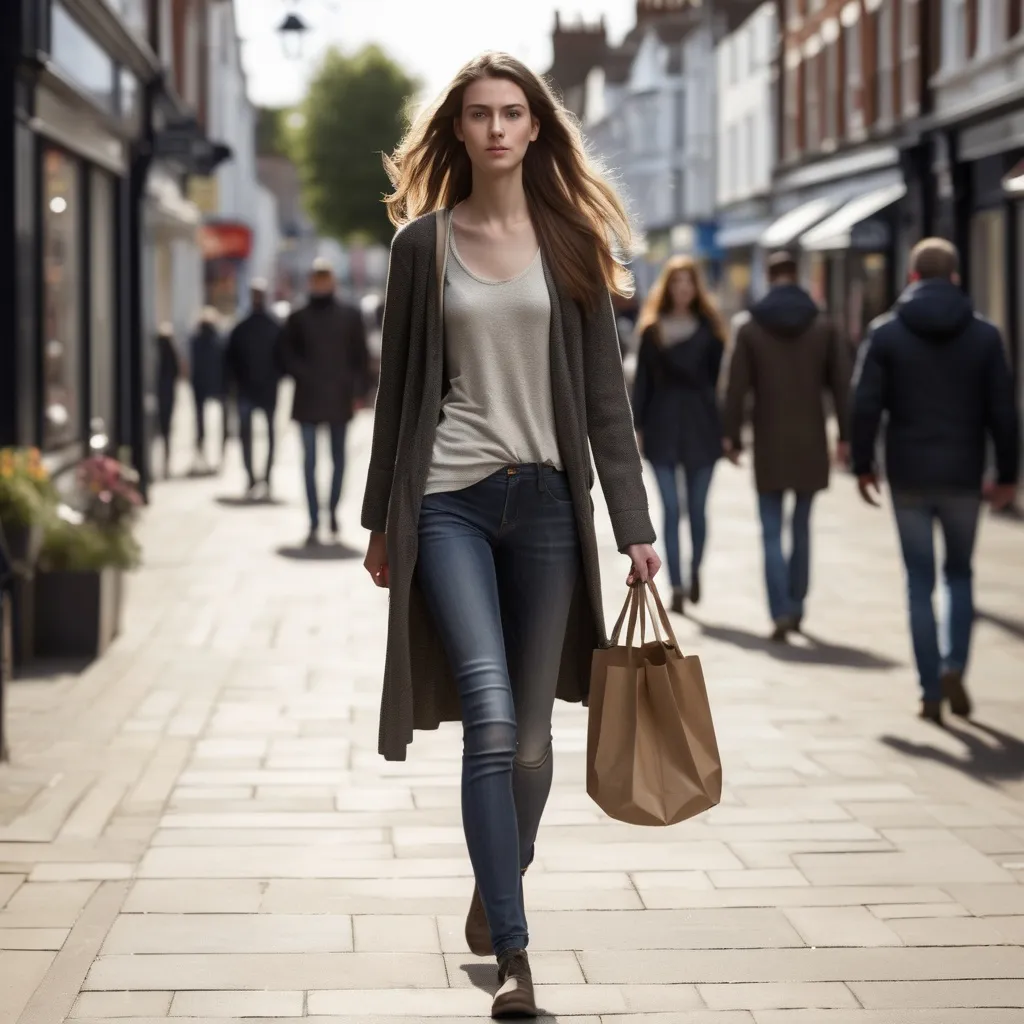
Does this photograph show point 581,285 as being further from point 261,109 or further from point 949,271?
point 261,109

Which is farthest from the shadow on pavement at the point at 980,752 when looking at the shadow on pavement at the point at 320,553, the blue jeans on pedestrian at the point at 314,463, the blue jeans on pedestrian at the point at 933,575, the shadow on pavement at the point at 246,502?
the shadow on pavement at the point at 246,502

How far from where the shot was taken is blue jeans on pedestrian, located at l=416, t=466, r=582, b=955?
4.39m

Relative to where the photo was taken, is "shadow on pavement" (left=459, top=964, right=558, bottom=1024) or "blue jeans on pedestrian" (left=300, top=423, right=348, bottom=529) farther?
"blue jeans on pedestrian" (left=300, top=423, right=348, bottom=529)

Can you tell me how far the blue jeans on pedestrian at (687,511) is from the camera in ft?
36.7

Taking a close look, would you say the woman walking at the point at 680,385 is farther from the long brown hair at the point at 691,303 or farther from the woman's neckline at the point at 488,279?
the woman's neckline at the point at 488,279

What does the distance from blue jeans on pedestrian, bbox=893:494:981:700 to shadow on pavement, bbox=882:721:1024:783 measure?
0.29 m

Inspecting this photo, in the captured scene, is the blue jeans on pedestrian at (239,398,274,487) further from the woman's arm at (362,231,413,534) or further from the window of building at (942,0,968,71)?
the woman's arm at (362,231,413,534)

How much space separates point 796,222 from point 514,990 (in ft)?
96.2

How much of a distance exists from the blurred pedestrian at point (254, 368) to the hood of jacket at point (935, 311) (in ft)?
35.1

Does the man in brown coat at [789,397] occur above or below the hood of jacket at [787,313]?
below

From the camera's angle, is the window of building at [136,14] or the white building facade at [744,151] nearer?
the window of building at [136,14]

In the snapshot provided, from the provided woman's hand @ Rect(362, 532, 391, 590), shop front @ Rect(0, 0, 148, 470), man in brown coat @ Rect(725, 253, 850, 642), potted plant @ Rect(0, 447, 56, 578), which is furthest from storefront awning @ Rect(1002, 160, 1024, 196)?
woman's hand @ Rect(362, 532, 391, 590)

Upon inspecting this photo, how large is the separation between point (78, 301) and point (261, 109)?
10909 centimetres

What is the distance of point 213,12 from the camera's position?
50.2m
